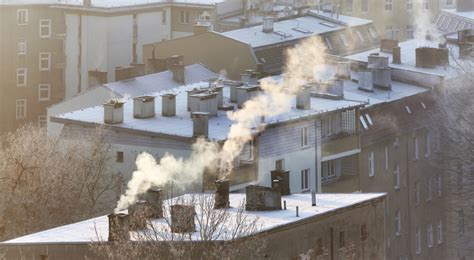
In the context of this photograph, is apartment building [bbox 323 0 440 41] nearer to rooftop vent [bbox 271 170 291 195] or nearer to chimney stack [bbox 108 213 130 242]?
rooftop vent [bbox 271 170 291 195]

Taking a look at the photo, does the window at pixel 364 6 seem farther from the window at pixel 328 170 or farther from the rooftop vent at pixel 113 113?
the rooftop vent at pixel 113 113

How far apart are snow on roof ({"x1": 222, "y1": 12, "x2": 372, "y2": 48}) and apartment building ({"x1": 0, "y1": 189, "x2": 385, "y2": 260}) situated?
29453mm

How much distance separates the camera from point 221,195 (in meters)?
54.0

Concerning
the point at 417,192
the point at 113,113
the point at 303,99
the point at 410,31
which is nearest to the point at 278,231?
the point at 113,113

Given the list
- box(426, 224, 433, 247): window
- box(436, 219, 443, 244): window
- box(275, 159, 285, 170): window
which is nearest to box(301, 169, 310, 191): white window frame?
box(275, 159, 285, 170): window

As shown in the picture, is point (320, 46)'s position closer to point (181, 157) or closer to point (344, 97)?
point (344, 97)

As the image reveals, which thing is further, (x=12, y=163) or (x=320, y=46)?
(x=320, y=46)

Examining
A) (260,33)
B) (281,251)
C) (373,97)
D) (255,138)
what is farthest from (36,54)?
(281,251)

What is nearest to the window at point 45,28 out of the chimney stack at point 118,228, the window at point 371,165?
the window at point 371,165

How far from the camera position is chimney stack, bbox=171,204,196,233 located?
1924 inches

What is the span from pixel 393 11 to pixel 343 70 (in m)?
41.4

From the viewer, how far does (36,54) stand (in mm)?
97438

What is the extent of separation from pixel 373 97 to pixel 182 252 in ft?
98.5

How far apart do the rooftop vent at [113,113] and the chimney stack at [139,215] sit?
15408 mm
